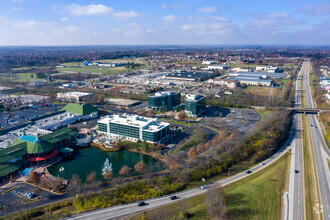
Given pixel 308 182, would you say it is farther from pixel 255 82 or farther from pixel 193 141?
pixel 255 82

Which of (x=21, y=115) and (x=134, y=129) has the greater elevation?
(x=134, y=129)

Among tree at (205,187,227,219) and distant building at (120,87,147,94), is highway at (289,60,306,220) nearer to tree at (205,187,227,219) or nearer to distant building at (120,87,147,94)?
tree at (205,187,227,219)

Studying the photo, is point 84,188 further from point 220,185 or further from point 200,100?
point 200,100

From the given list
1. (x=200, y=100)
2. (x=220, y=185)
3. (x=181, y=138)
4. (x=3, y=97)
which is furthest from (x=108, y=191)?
(x=3, y=97)

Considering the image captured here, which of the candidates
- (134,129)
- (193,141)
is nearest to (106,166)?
Result: (134,129)

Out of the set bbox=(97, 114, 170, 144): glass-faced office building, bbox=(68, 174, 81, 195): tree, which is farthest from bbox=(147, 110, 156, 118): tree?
bbox=(68, 174, 81, 195): tree

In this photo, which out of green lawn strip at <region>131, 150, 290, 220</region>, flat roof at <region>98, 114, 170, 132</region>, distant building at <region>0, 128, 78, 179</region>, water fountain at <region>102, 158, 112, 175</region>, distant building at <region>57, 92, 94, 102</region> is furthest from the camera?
distant building at <region>57, 92, 94, 102</region>
